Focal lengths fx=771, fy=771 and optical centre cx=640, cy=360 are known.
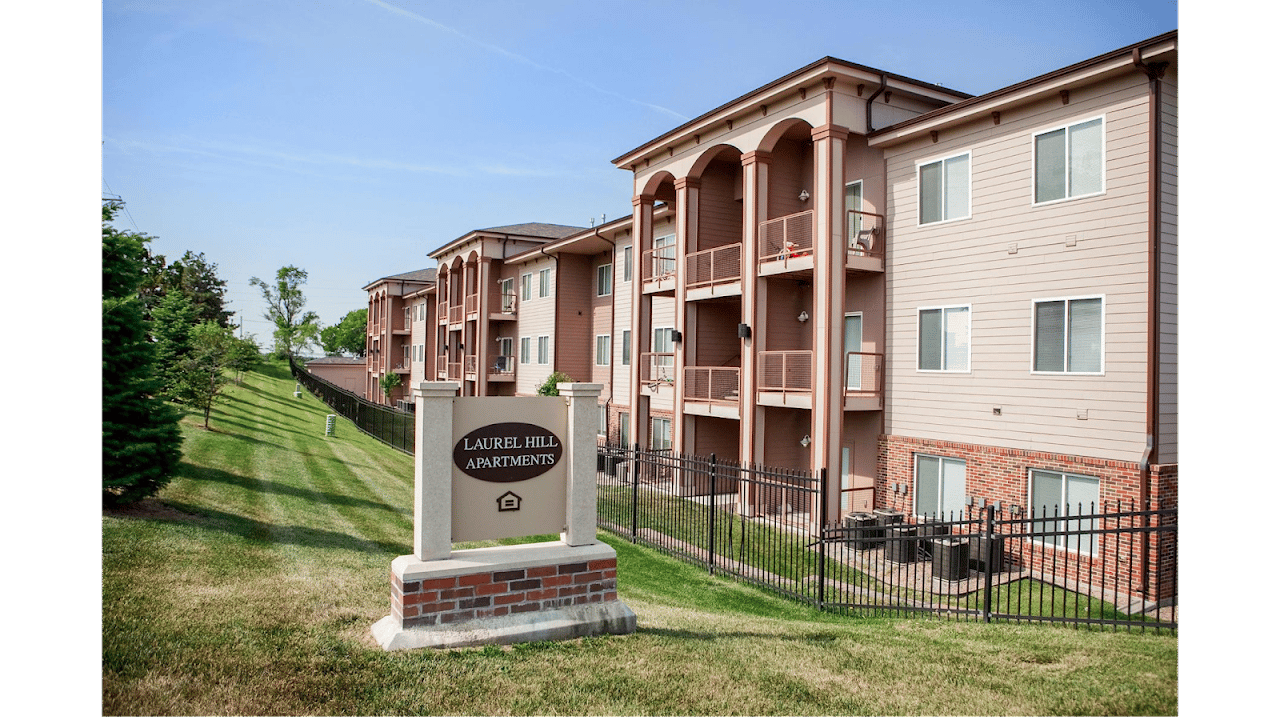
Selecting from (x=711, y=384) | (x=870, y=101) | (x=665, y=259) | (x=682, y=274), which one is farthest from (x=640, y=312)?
(x=870, y=101)

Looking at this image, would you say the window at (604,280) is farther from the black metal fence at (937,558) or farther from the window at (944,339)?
the window at (944,339)

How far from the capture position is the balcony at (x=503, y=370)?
33250mm

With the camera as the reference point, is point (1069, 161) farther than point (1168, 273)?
Yes

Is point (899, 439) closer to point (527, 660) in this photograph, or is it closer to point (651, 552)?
point (651, 552)

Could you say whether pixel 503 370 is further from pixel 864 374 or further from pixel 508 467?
pixel 508 467

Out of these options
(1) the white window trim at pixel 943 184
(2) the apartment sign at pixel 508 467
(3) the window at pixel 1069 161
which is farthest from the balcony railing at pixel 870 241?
(2) the apartment sign at pixel 508 467

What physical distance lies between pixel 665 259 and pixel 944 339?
8.66m

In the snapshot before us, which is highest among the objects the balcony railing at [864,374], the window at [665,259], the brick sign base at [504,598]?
the window at [665,259]

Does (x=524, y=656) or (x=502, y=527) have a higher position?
(x=502, y=527)

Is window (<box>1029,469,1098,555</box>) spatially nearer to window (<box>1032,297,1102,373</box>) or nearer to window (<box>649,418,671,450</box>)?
window (<box>1032,297,1102,373</box>)

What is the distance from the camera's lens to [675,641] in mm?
6523

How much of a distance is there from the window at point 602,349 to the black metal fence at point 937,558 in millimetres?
13157

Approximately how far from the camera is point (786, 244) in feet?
53.0

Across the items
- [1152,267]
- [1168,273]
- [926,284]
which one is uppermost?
[926,284]
